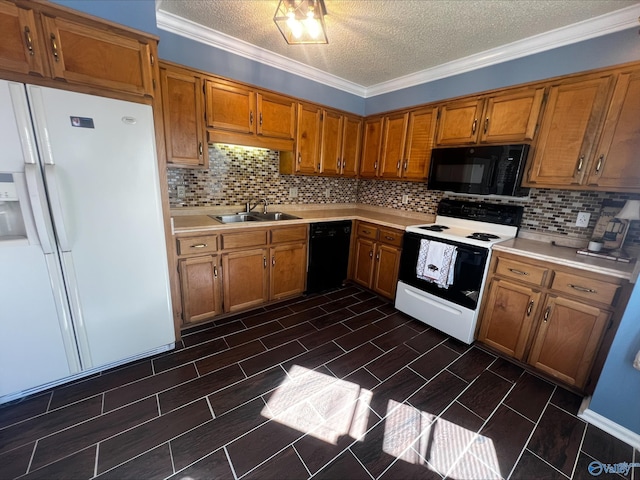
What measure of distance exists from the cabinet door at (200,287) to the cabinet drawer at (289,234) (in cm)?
60

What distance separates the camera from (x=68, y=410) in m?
1.54

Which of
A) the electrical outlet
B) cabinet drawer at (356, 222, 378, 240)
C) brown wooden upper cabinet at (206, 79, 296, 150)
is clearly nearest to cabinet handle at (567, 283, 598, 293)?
the electrical outlet

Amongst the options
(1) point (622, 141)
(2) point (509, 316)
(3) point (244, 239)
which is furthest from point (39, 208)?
(1) point (622, 141)

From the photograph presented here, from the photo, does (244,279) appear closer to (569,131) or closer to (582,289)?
(582,289)

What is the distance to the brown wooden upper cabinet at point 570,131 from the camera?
1857mm

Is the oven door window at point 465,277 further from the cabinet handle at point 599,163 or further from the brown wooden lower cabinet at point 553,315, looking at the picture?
the cabinet handle at point 599,163

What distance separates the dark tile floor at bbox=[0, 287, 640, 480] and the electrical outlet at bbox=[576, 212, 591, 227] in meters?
1.28

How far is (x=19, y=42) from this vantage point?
134 centimetres

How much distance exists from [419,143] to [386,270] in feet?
4.77

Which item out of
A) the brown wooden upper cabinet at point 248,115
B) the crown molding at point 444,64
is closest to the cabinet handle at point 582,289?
the crown molding at point 444,64

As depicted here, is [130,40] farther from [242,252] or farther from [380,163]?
[380,163]

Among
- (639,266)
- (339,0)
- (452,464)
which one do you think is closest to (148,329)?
(452,464)

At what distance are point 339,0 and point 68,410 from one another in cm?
309

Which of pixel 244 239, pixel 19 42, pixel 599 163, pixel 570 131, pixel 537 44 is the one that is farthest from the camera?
pixel 244 239
